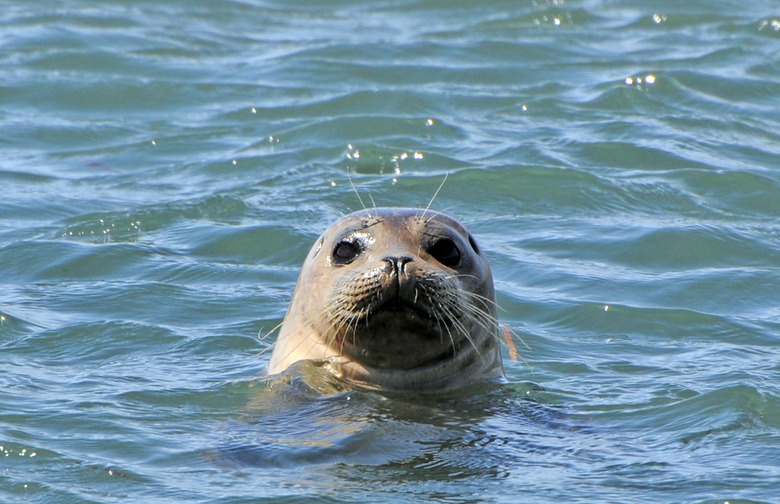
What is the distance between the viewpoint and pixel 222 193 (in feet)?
36.5

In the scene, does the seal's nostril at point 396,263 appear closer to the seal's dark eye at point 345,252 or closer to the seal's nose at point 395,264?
the seal's nose at point 395,264

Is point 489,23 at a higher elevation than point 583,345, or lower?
higher

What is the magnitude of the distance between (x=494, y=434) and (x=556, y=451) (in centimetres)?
29

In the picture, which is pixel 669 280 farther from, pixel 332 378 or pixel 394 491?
pixel 394 491

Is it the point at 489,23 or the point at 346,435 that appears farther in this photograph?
the point at 489,23

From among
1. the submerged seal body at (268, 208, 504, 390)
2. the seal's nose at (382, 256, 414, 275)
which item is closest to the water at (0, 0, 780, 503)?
the submerged seal body at (268, 208, 504, 390)

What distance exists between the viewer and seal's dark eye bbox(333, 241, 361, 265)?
6719 millimetres

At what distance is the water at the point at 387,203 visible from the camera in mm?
5809

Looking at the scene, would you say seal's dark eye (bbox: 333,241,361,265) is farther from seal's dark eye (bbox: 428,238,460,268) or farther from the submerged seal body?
seal's dark eye (bbox: 428,238,460,268)

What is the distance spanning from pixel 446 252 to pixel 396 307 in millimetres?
602

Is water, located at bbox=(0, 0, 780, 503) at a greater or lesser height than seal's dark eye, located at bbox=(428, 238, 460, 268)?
lesser

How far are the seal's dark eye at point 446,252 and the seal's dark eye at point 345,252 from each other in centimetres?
35

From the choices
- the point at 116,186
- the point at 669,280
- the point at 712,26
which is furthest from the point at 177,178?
the point at 712,26

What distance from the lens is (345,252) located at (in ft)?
22.2
